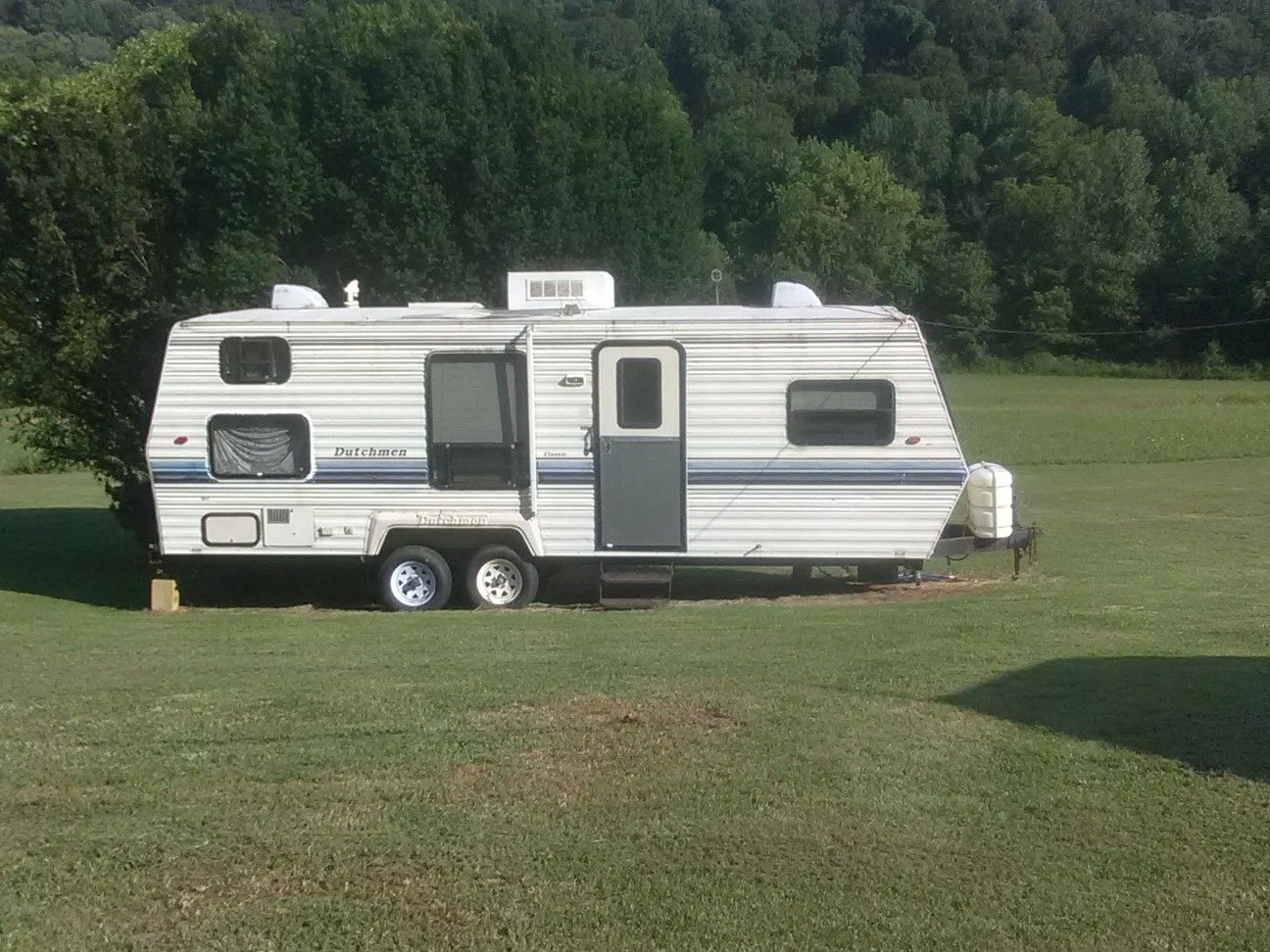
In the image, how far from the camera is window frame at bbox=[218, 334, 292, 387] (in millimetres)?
14039

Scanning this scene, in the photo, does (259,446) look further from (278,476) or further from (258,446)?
(278,476)

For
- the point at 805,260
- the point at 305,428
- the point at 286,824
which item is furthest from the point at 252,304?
the point at 805,260

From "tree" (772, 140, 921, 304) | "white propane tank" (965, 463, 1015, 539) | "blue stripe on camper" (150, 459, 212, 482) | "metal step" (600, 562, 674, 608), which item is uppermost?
"tree" (772, 140, 921, 304)

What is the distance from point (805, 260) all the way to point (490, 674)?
62.8 m

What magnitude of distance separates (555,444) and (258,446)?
2708mm

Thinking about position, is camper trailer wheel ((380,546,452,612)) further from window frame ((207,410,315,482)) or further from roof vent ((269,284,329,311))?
roof vent ((269,284,329,311))

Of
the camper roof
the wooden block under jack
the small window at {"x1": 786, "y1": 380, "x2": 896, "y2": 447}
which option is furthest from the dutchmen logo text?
the small window at {"x1": 786, "y1": 380, "x2": 896, "y2": 447}

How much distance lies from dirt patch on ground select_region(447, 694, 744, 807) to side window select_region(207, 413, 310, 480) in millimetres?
→ 6757

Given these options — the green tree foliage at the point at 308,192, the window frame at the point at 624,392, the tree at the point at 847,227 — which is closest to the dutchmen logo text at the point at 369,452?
the window frame at the point at 624,392

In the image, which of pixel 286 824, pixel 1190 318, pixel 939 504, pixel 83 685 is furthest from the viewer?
pixel 1190 318

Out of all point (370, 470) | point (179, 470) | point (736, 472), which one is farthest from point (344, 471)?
point (736, 472)

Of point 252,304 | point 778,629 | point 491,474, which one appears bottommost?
point 778,629

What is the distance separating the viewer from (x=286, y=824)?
606 centimetres

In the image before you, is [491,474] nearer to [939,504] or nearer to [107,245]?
[939,504]
